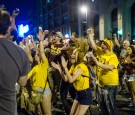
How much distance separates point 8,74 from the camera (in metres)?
2.73

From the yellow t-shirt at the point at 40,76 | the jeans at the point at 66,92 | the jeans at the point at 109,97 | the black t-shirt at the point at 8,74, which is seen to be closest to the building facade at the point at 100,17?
the jeans at the point at 66,92

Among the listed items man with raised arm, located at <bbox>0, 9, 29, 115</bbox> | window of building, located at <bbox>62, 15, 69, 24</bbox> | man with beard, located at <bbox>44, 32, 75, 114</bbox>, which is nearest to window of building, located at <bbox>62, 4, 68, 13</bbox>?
window of building, located at <bbox>62, 15, 69, 24</bbox>

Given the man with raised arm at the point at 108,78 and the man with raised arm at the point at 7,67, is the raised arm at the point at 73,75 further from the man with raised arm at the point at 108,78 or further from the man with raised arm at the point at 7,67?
the man with raised arm at the point at 7,67

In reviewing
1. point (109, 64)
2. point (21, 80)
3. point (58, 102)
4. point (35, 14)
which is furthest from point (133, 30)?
point (35, 14)

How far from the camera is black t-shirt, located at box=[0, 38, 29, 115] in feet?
8.89

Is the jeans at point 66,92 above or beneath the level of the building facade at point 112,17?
beneath

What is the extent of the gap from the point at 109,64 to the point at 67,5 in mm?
56770

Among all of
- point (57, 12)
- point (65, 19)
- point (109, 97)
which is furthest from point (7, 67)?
point (57, 12)

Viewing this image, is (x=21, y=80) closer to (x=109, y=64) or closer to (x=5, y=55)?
(x=5, y=55)

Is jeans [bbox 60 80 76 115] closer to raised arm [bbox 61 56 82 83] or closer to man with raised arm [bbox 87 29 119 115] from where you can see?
man with raised arm [bbox 87 29 119 115]

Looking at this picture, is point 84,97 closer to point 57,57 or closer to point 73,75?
point 73,75

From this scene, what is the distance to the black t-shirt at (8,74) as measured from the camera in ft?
8.89

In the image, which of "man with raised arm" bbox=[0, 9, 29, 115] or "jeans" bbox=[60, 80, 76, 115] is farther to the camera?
"jeans" bbox=[60, 80, 76, 115]

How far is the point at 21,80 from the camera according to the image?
293 cm
